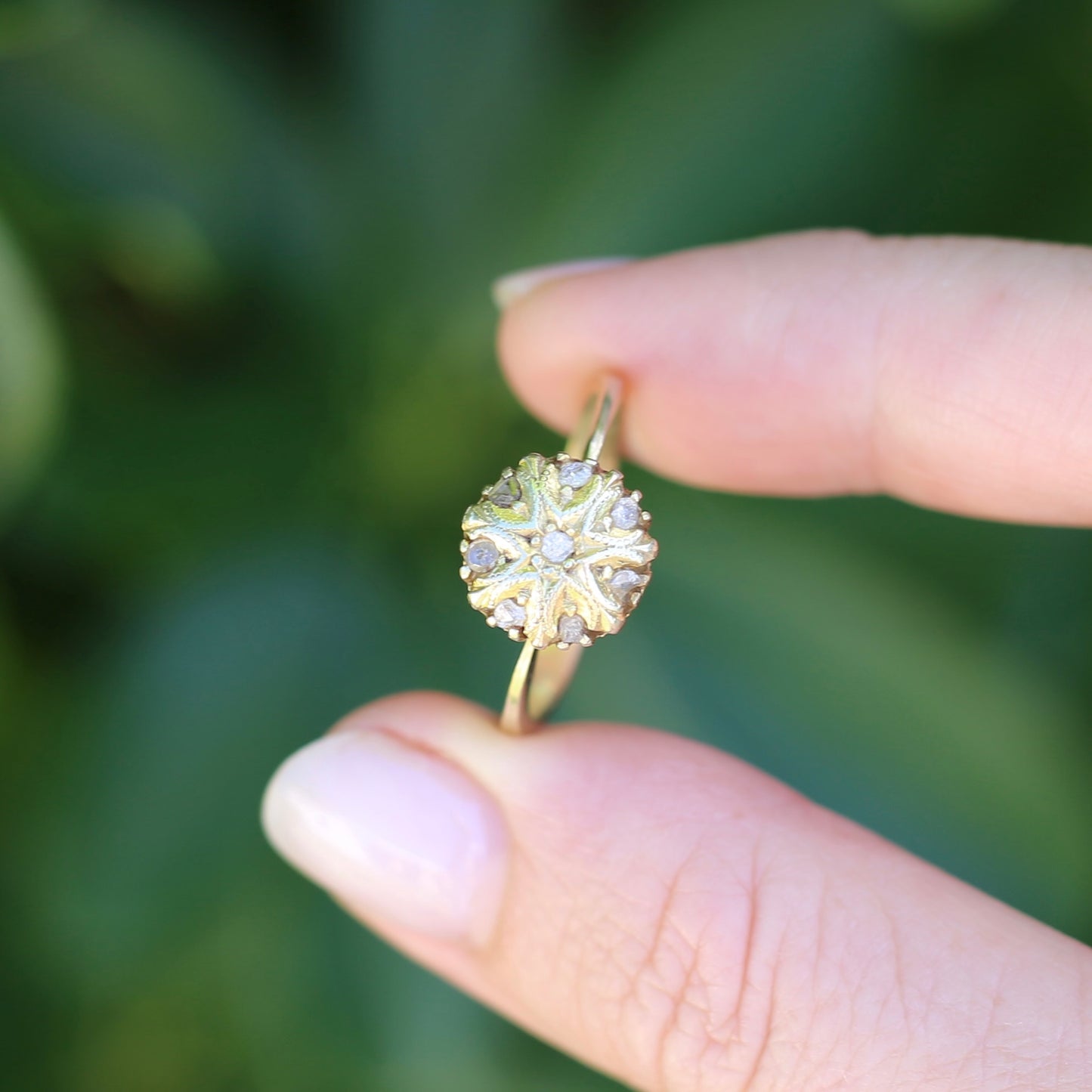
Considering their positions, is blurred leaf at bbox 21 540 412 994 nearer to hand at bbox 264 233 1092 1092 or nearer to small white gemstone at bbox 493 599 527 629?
A: hand at bbox 264 233 1092 1092

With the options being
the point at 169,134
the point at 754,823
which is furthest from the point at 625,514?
the point at 169,134

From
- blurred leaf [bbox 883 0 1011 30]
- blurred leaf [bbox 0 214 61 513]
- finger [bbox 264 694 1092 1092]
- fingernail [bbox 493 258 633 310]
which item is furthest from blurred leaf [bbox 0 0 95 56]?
blurred leaf [bbox 883 0 1011 30]

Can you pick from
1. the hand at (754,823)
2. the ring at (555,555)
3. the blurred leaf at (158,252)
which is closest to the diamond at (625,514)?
the ring at (555,555)

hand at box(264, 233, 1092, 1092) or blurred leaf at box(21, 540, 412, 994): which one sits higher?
hand at box(264, 233, 1092, 1092)

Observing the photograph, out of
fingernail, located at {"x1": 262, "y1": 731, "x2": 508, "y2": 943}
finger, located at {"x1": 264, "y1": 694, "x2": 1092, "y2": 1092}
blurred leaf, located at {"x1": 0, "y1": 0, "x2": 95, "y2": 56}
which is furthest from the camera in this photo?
blurred leaf, located at {"x1": 0, "y1": 0, "x2": 95, "y2": 56}

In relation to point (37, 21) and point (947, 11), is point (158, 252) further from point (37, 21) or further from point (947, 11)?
point (947, 11)

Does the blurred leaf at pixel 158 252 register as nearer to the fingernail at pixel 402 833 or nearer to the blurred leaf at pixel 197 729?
the blurred leaf at pixel 197 729
